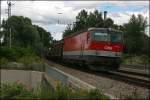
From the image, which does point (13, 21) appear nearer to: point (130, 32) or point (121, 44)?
point (130, 32)

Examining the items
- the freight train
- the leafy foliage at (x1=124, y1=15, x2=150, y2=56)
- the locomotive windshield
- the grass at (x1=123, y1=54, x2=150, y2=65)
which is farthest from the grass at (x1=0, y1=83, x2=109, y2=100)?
the leafy foliage at (x1=124, y1=15, x2=150, y2=56)

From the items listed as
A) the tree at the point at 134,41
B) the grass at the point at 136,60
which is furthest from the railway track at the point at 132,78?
the tree at the point at 134,41

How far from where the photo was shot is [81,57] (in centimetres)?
3309

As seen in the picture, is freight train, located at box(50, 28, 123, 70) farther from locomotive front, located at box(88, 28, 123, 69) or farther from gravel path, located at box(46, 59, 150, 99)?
gravel path, located at box(46, 59, 150, 99)

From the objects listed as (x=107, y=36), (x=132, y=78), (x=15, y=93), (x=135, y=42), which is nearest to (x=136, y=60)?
(x=135, y=42)

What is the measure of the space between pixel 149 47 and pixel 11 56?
167 feet

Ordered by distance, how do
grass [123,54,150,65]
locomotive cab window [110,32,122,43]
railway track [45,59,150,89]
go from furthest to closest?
grass [123,54,150,65]
locomotive cab window [110,32,122,43]
railway track [45,59,150,89]

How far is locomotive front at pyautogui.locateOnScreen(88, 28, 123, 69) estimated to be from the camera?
1224 inches

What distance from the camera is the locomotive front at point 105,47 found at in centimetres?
3108

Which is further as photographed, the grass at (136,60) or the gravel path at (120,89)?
the grass at (136,60)

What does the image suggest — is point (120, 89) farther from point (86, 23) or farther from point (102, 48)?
point (86, 23)

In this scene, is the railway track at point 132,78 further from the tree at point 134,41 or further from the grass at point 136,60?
the tree at point 134,41

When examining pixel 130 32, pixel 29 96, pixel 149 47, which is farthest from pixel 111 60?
pixel 130 32

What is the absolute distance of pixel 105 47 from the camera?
3142 cm
